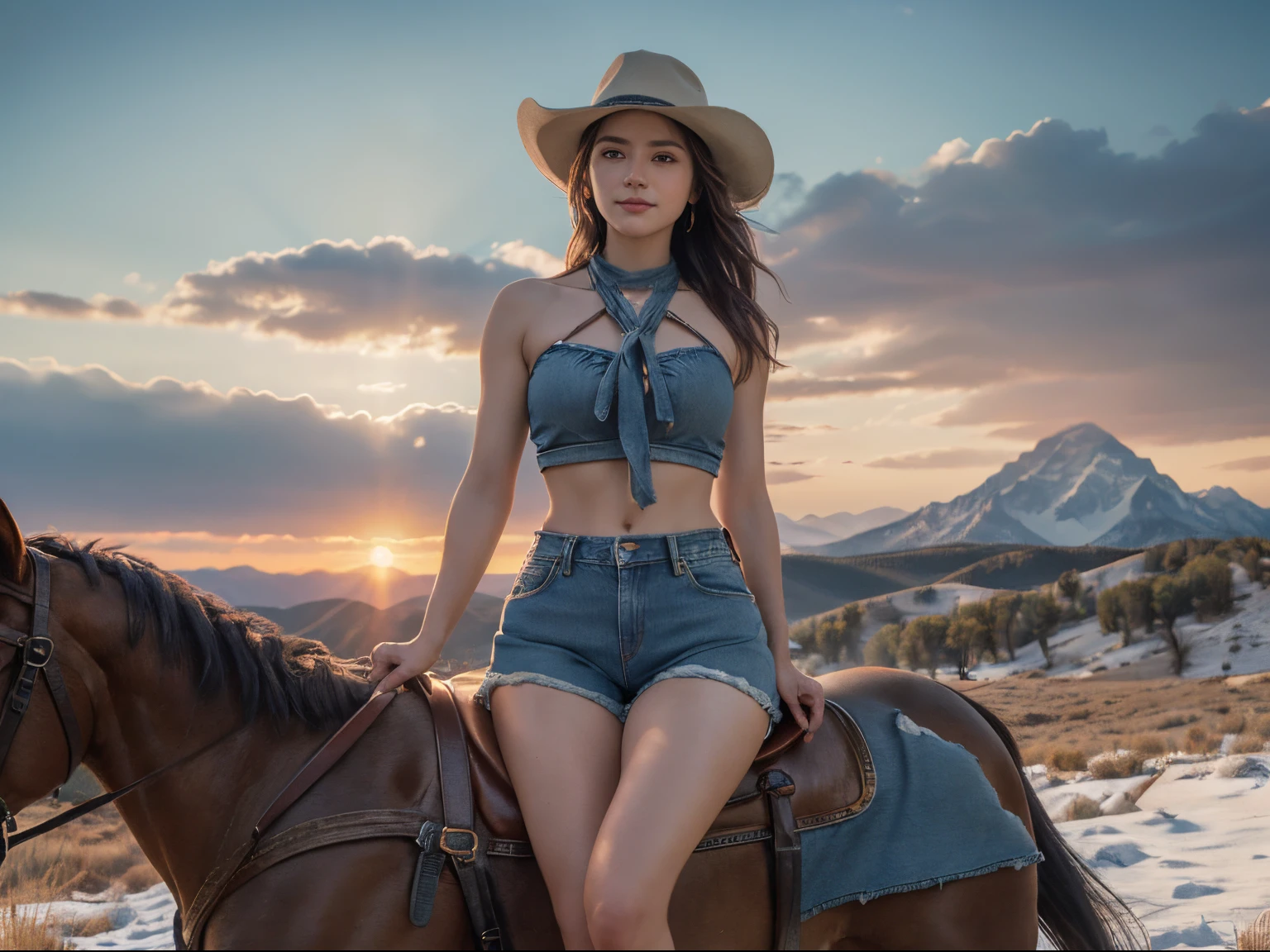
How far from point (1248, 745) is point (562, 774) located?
42.8 ft

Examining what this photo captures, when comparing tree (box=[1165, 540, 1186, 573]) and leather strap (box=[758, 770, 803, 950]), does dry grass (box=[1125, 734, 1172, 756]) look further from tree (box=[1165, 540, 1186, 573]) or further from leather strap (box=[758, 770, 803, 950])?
leather strap (box=[758, 770, 803, 950])

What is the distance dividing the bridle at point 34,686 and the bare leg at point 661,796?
58.2 inches

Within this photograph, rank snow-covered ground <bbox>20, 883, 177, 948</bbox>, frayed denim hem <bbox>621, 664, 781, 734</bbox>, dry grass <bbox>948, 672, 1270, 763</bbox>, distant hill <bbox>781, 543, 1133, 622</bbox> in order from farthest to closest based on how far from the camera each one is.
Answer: distant hill <bbox>781, 543, 1133, 622</bbox>
dry grass <bbox>948, 672, 1270, 763</bbox>
snow-covered ground <bbox>20, 883, 177, 948</bbox>
frayed denim hem <bbox>621, 664, 781, 734</bbox>

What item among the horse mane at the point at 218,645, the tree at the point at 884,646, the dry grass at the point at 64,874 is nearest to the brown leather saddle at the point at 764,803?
the horse mane at the point at 218,645

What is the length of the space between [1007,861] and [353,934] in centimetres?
219

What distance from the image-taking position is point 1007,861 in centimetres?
295

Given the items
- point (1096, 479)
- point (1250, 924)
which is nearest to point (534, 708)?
point (1250, 924)

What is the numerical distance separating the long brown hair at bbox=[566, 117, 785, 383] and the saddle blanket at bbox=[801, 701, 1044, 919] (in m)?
1.60

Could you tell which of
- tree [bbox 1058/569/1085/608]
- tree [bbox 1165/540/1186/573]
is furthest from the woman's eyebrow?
tree [bbox 1058/569/1085/608]

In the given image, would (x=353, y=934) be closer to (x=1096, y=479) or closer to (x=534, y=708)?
(x=534, y=708)

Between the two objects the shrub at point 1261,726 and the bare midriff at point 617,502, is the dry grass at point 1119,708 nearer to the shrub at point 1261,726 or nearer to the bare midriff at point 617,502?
the shrub at point 1261,726

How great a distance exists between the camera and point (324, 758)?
2.63m

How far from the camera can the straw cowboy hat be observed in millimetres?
3258

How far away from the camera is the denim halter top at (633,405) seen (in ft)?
9.44
